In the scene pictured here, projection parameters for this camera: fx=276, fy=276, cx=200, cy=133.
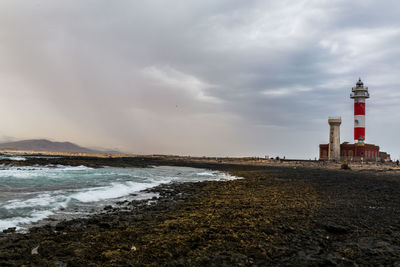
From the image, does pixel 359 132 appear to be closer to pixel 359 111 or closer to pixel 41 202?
pixel 359 111

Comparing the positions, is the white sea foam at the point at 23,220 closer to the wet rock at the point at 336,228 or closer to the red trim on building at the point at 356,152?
the wet rock at the point at 336,228

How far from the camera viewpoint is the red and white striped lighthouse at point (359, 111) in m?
54.7

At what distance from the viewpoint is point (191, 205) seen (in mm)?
10125

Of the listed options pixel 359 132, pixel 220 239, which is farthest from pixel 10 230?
pixel 359 132

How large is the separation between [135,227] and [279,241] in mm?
3443

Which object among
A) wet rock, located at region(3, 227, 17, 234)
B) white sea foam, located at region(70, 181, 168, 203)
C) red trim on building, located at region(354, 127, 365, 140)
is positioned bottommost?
white sea foam, located at region(70, 181, 168, 203)

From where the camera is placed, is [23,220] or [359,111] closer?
[23,220]

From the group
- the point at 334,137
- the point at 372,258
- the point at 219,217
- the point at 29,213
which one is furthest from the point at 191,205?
the point at 334,137

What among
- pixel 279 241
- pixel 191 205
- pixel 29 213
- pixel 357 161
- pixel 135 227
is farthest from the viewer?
pixel 357 161

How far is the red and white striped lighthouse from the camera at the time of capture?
179 feet

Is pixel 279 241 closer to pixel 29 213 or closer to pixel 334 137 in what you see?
pixel 29 213

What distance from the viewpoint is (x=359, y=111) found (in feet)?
182

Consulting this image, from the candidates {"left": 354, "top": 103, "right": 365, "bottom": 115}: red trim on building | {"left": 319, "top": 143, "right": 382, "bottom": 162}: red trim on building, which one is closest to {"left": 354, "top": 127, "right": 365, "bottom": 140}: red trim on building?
{"left": 319, "top": 143, "right": 382, "bottom": 162}: red trim on building

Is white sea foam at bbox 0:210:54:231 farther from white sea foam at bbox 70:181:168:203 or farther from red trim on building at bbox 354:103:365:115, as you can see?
red trim on building at bbox 354:103:365:115
